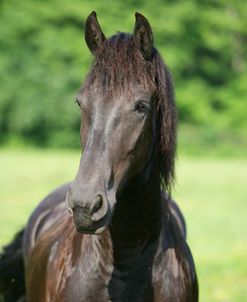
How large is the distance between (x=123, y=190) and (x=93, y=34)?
0.79m

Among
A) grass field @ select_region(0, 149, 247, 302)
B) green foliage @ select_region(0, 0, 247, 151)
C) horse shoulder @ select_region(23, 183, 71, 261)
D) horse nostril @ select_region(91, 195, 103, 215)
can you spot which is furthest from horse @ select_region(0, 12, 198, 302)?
green foliage @ select_region(0, 0, 247, 151)

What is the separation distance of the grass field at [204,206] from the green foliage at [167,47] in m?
12.4

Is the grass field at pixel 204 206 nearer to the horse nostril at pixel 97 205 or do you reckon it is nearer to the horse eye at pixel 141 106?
the horse eye at pixel 141 106

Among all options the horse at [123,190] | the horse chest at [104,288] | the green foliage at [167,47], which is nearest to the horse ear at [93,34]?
the horse at [123,190]

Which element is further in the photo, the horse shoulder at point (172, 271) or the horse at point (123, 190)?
the horse shoulder at point (172, 271)

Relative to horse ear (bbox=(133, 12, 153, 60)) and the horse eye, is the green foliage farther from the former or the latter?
the horse eye

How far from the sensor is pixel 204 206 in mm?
18344

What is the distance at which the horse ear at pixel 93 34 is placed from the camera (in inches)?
135

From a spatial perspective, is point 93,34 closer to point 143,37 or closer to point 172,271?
point 143,37

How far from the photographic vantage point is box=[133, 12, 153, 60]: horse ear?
11.1 ft

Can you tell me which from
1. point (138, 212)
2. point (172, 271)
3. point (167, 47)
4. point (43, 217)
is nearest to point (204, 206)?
point (43, 217)

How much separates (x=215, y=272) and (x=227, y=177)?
15.3 meters

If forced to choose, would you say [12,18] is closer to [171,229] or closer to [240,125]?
[240,125]

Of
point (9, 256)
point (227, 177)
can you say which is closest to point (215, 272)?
point (9, 256)
